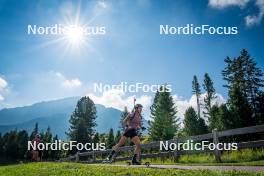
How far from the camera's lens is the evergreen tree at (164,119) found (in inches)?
2303

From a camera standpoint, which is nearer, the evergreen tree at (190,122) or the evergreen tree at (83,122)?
the evergreen tree at (190,122)

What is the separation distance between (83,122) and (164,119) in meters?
21.0

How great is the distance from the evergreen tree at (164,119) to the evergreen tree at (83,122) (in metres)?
17.0

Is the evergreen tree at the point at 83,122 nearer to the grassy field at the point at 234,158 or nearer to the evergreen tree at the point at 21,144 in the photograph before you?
the evergreen tree at the point at 21,144

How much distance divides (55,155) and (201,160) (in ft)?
247

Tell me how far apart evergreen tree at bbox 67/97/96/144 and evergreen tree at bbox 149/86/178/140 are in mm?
16964

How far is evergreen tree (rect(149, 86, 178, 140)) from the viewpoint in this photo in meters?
58.5

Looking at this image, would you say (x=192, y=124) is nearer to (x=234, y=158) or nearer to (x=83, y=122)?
(x=83, y=122)

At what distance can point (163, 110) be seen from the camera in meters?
59.6

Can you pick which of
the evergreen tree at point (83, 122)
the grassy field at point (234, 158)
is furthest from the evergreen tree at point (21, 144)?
the grassy field at point (234, 158)

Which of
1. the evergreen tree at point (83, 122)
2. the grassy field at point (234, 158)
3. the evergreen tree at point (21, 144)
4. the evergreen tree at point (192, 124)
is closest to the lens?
the grassy field at point (234, 158)

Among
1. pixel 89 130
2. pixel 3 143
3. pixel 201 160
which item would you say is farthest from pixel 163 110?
pixel 3 143

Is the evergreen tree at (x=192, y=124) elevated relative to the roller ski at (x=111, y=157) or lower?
elevated

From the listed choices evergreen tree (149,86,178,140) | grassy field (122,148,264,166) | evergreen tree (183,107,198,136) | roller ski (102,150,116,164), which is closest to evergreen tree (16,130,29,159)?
evergreen tree (149,86,178,140)
